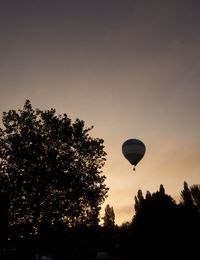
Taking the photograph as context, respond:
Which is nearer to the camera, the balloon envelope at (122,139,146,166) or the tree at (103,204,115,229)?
the balloon envelope at (122,139,146,166)

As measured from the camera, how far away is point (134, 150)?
48.0 metres

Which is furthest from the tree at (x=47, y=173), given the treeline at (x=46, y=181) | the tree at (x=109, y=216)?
the tree at (x=109, y=216)

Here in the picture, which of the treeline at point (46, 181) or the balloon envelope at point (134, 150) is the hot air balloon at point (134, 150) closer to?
the balloon envelope at point (134, 150)

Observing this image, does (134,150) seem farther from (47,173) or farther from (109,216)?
(109,216)

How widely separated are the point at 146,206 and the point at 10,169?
701 inches

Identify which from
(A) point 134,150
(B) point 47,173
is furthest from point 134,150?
(B) point 47,173

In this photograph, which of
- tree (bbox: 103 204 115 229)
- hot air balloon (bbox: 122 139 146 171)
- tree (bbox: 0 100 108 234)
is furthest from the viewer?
tree (bbox: 103 204 115 229)

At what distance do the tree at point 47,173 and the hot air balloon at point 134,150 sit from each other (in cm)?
804

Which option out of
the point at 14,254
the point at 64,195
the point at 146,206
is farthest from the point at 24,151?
the point at 146,206

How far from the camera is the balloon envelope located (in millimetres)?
48000

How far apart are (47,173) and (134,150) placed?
14877 mm

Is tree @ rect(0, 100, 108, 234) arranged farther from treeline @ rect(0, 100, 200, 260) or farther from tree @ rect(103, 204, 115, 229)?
tree @ rect(103, 204, 115, 229)

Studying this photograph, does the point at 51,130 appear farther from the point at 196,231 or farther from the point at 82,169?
the point at 196,231

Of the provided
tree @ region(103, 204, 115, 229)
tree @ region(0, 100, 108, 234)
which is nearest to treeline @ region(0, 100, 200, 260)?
tree @ region(0, 100, 108, 234)
